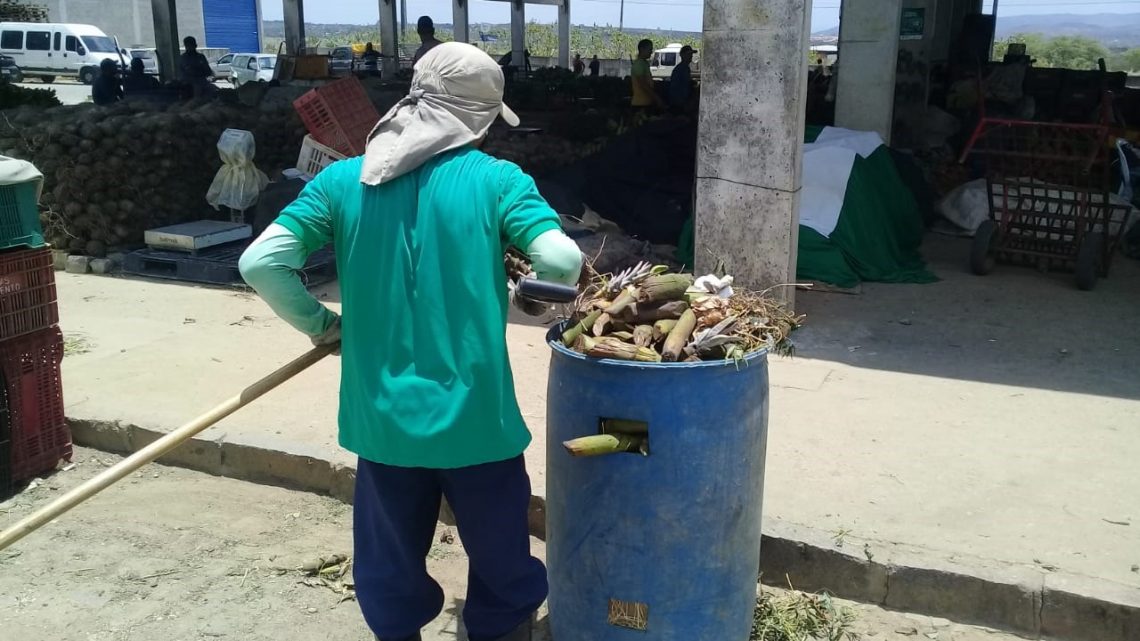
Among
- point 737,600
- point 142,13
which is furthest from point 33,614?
point 142,13

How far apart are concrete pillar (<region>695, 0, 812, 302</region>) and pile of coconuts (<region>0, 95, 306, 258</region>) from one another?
16.1 feet

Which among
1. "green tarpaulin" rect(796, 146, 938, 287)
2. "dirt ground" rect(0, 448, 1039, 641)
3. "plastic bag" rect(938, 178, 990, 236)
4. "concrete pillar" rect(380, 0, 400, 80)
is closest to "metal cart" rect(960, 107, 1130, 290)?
"green tarpaulin" rect(796, 146, 938, 287)

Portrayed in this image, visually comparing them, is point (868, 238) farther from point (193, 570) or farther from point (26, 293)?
point (26, 293)

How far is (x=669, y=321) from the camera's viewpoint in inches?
116

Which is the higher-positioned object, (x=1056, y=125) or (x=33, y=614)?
(x=1056, y=125)

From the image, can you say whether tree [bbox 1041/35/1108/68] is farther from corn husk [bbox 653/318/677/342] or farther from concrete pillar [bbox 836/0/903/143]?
corn husk [bbox 653/318/677/342]

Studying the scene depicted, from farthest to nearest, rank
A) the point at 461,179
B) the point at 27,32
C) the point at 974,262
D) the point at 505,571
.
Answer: the point at 27,32 < the point at 974,262 < the point at 505,571 < the point at 461,179

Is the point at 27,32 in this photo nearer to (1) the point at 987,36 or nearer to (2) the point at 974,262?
(1) the point at 987,36

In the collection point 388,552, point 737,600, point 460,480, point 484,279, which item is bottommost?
point 737,600

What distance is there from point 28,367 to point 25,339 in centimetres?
13

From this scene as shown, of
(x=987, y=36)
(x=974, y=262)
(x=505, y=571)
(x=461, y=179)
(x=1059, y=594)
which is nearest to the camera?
(x=461, y=179)

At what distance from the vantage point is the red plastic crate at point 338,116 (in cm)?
872

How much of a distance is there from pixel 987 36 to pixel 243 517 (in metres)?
19.4

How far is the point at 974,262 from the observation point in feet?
27.3
